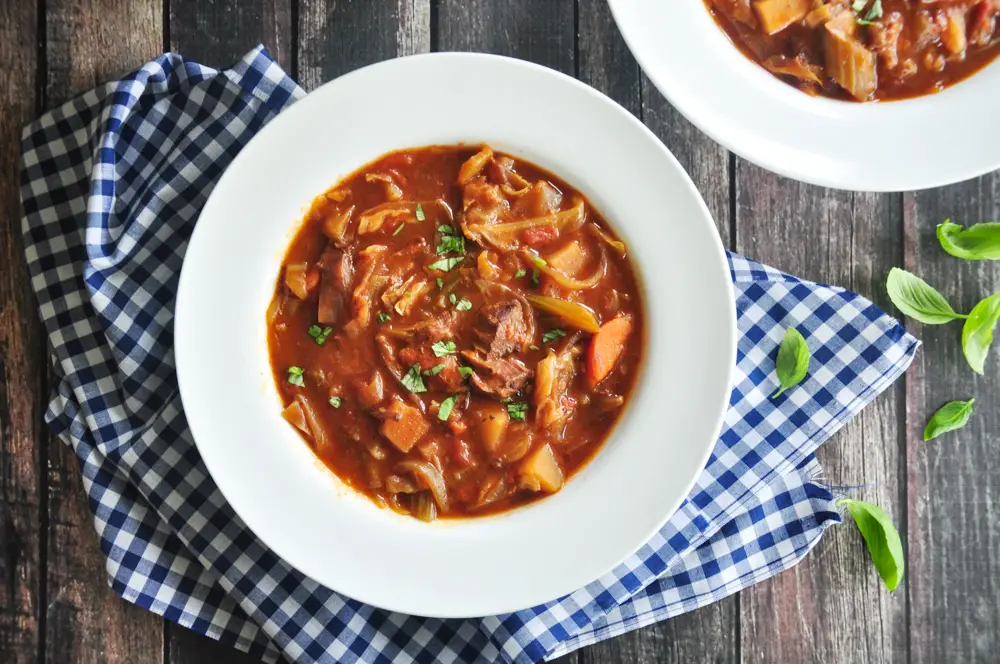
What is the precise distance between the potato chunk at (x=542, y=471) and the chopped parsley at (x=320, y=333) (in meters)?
0.96

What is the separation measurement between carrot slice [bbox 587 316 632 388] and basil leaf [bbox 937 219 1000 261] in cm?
169

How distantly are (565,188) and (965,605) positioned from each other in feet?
9.49

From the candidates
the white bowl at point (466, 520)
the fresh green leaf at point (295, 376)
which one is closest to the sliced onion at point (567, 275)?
the white bowl at point (466, 520)

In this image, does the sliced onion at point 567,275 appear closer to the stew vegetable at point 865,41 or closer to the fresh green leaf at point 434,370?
the fresh green leaf at point 434,370

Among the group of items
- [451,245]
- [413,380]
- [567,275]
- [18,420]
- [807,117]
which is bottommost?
[18,420]

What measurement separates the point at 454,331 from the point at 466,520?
79 cm

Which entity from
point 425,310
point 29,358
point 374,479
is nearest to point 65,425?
point 29,358

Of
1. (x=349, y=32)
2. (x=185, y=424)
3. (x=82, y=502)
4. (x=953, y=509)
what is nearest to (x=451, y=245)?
(x=349, y=32)

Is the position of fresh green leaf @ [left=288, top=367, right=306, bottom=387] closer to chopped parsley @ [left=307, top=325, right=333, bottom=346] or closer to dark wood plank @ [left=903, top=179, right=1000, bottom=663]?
chopped parsley @ [left=307, top=325, right=333, bottom=346]

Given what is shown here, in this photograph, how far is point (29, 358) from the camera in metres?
4.05

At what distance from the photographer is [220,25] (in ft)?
13.3

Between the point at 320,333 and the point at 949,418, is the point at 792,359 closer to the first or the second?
the point at 949,418

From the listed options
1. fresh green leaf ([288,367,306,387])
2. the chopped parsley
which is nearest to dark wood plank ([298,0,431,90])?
the chopped parsley

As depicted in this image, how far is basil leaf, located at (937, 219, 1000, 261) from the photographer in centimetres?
404
